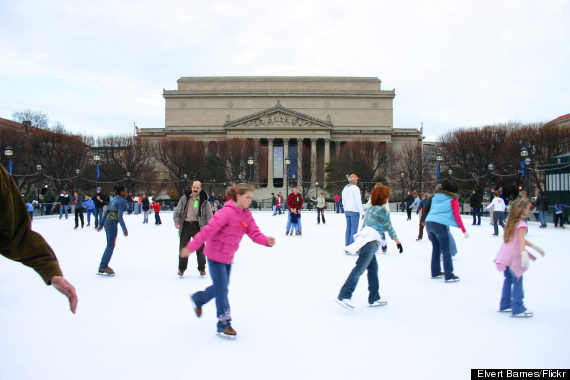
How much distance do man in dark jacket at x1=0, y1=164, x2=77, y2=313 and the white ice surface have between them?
1434 mm

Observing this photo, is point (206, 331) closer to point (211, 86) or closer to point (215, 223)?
point (215, 223)

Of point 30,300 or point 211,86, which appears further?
point 211,86

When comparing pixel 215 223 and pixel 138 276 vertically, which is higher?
pixel 215 223

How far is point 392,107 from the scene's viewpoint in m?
66.4

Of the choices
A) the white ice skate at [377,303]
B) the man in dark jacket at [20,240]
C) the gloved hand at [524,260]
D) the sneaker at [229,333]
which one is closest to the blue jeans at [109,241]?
the sneaker at [229,333]

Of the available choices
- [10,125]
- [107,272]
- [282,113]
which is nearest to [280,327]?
[107,272]

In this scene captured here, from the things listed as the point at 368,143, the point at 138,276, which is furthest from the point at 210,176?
the point at 138,276

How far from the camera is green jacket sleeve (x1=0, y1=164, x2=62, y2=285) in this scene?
6.86 feet

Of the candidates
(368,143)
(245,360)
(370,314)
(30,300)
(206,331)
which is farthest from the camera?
(368,143)

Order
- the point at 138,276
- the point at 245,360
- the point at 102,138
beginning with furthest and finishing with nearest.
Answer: the point at 102,138
the point at 138,276
the point at 245,360

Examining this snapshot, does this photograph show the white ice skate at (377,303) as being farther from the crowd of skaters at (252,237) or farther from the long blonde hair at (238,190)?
the long blonde hair at (238,190)

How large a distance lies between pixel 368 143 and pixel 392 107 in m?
15.8

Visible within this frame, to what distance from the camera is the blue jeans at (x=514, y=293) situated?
4.73 metres

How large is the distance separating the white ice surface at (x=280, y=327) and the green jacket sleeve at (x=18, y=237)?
1460 millimetres
